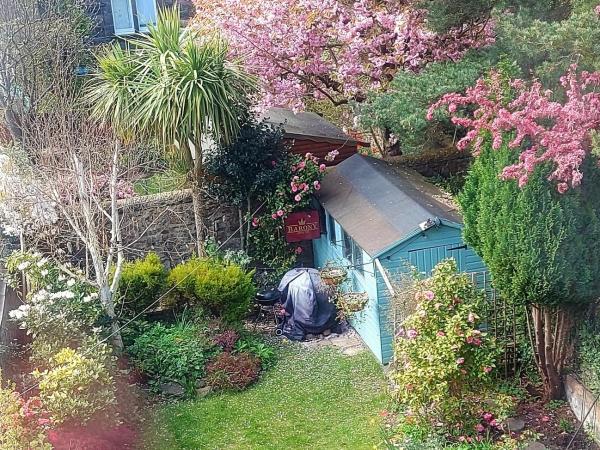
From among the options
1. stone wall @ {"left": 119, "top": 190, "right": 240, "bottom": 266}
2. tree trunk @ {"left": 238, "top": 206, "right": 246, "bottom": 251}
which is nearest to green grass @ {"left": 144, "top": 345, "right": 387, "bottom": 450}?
tree trunk @ {"left": 238, "top": 206, "right": 246, "bottom": 251}

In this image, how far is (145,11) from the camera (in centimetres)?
1673

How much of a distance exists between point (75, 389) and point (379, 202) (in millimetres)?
4826

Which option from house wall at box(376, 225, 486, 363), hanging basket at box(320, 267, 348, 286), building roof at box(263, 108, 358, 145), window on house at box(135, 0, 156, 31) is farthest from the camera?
window on house at box(135, 0, 156, 31)

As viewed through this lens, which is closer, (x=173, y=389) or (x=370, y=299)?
(x=173, y=389)

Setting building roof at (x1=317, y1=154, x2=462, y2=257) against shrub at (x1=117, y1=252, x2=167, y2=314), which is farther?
shrub at (x1=117, y1=252, x2=167, y2=314)

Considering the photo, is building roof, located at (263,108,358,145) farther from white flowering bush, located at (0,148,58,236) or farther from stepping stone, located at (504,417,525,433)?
stepping stone, located at (504,417,525,433)

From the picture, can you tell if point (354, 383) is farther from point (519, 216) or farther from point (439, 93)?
point (439, 93)

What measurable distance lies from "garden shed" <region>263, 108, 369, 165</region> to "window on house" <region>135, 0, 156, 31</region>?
16.9 feet

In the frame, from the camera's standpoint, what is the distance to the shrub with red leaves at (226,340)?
9047mm

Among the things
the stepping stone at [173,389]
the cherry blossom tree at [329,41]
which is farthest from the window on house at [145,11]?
the stepping stone at [173,389]

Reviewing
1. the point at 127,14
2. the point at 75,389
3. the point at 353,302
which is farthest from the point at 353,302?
→ the point at 127,14

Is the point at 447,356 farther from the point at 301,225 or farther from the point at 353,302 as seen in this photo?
the point at 301,225

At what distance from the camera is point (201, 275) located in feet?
31.5

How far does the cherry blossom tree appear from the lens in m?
10.6
